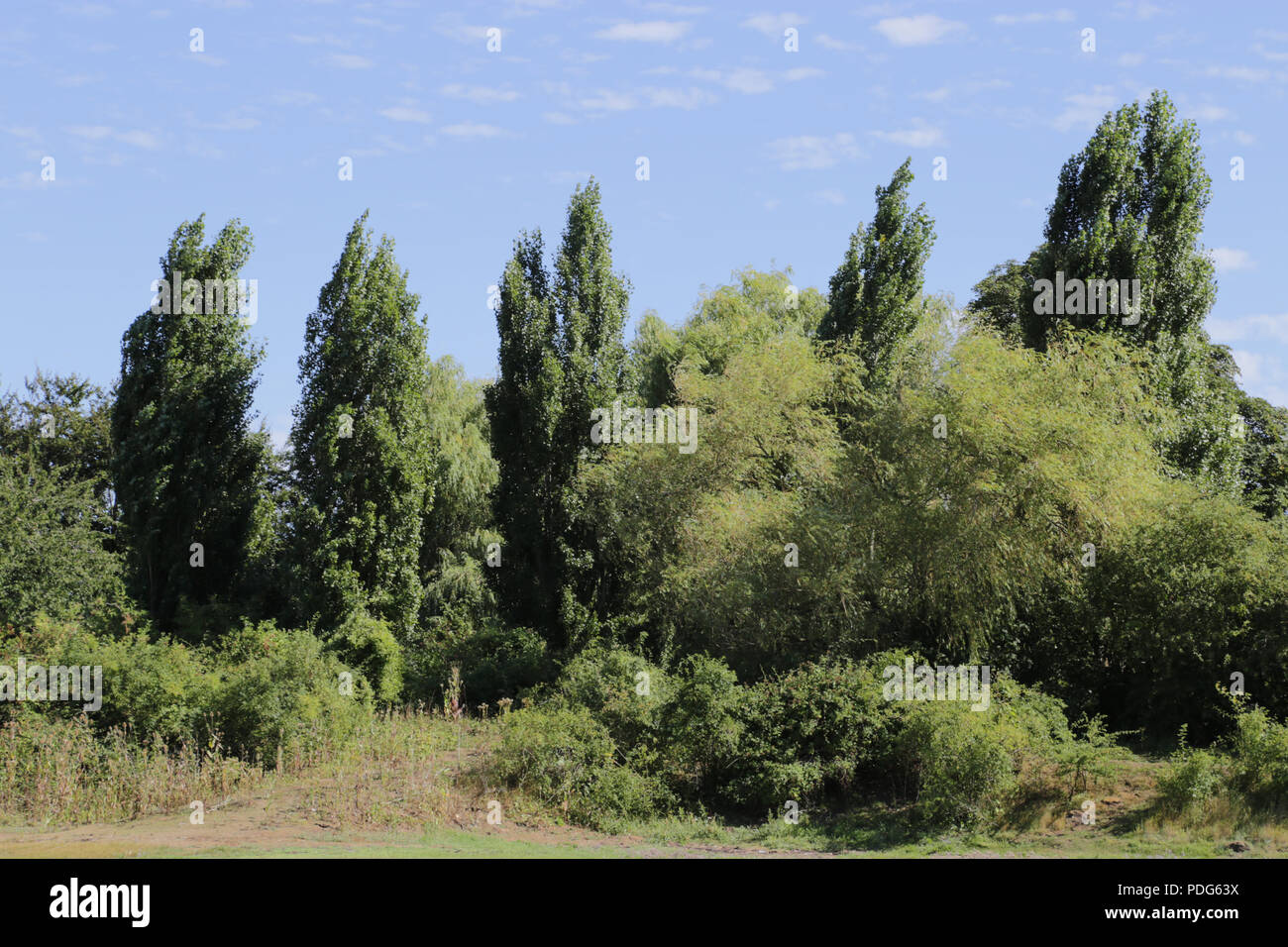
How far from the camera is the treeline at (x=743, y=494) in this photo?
2023 centimetres

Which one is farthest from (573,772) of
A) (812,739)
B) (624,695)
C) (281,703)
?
(281,703)

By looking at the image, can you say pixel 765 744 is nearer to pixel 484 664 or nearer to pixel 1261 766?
pixel 1261 766

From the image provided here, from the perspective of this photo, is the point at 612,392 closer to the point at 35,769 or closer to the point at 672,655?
the point at 672,655

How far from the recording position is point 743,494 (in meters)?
25.0

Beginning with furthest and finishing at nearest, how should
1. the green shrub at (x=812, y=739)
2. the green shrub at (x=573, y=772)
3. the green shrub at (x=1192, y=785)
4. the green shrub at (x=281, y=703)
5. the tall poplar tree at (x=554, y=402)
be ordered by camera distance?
the tall poplar tree at (x=554, y=402)
the green shrub at (x=281, y=703)
the green shrub at (x=812, y=739)
the green shrub at (x=573, y=772)
the green shrub at (x=1192, y=785)

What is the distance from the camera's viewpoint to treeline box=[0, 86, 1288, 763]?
20.2 meters

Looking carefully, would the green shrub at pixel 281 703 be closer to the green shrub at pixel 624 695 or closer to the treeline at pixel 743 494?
the treeline at pixel 743 494

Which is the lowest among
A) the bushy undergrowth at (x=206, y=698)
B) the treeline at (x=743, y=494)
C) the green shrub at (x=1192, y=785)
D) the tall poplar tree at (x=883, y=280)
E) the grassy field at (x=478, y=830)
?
the grassy field at (x=478, y=830)

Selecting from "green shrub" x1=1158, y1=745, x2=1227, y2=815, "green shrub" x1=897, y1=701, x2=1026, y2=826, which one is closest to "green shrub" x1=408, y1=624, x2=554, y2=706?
"green shrub" x1=897, y1=701, x2=1026, y2=826

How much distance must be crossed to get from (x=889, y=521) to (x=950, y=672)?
3.28 meters

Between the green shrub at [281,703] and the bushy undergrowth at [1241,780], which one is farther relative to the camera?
the green shrub at [281,703]

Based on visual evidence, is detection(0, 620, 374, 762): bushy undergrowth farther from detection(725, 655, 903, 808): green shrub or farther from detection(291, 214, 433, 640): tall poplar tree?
detection(725, 655, 903, 808): green shrub

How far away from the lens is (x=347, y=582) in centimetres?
2683

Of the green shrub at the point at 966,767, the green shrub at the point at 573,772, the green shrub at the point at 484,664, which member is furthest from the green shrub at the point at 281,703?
the green shrub at the point at 966,767
